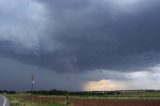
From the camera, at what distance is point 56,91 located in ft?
591

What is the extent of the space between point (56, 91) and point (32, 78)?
306 ft

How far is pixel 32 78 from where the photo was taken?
8750 cm

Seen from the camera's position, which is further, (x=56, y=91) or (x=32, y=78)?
(x=56, y=91)
